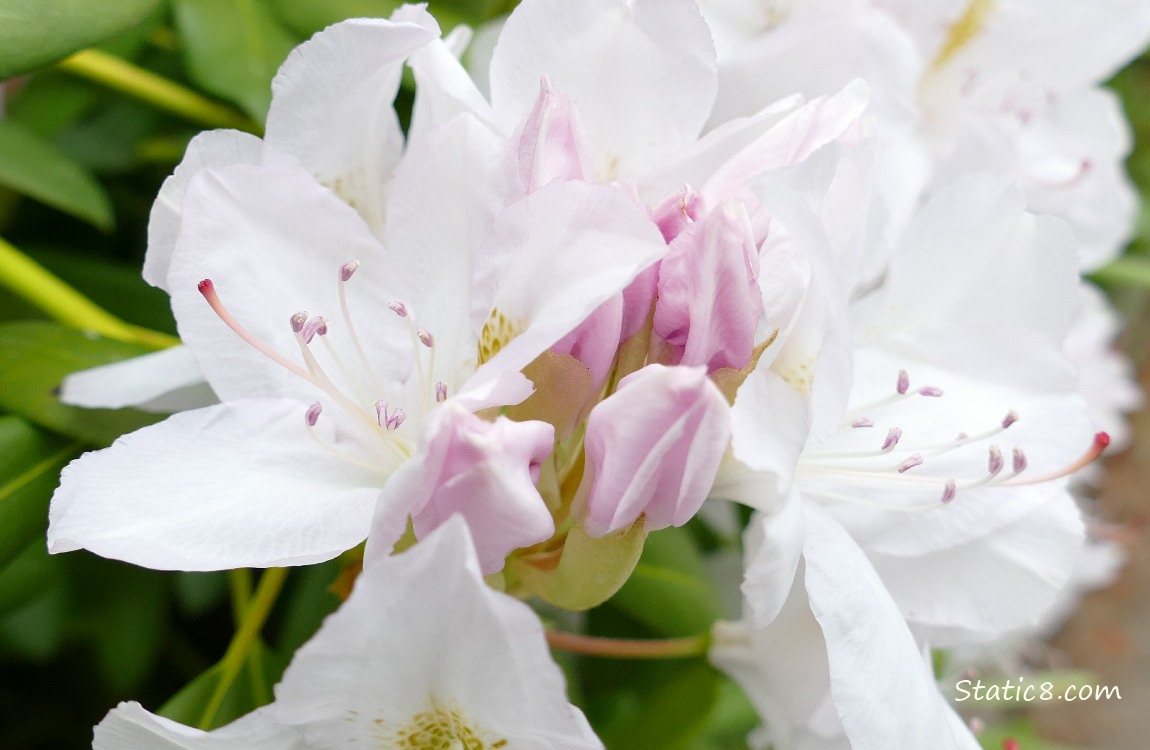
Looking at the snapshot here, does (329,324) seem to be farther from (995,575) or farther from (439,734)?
(995,575)

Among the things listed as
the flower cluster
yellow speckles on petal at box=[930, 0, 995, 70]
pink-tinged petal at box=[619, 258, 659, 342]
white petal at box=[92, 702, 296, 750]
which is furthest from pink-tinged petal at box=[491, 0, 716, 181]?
yellow speckles on petal at box=[930, 0, 995, 70]

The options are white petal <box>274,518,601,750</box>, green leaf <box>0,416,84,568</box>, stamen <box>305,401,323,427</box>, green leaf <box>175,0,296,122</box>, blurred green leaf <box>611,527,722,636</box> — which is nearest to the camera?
white petal <box>274,518,601,750</box>

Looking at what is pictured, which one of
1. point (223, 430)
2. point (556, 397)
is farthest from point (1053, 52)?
point (223, 430)

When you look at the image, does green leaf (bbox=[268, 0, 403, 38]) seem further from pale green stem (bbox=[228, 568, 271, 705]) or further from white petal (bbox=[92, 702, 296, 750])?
white petal (bbox=[92, 702, 296, 750])

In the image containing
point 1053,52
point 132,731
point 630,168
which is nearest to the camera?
point 132,731

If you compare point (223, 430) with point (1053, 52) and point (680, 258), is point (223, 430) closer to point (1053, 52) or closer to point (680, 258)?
point (680, 258)

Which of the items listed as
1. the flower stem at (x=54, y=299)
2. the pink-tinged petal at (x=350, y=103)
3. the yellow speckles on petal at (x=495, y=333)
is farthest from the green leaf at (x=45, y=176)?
the yellow speckles on petal at (x=495, y=333)

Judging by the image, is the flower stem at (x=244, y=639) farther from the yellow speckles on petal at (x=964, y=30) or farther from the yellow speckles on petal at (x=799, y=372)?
the yellow speckles on petal at (x=964, y=30)
